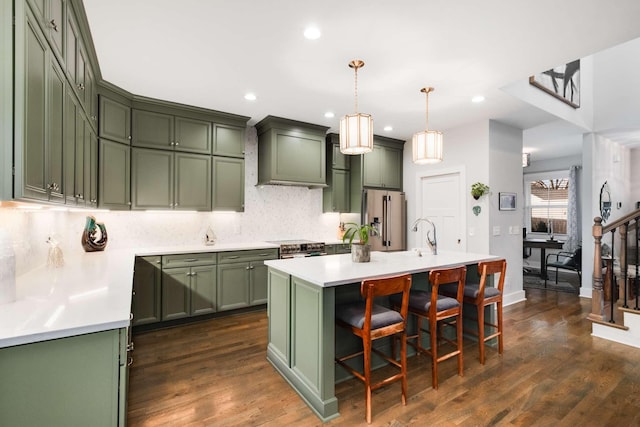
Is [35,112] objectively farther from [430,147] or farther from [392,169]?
[392,169]

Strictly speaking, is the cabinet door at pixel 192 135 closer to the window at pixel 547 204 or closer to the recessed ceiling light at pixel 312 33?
the recessed ceiling light at pixel 312 33

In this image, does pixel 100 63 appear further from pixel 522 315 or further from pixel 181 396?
pixel 522 315

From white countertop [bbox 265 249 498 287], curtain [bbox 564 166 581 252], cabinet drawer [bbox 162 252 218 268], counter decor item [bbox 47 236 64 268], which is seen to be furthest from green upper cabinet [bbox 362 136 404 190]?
curtain [bbox 564 166 581 252]

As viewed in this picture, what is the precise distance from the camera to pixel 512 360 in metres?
2.93

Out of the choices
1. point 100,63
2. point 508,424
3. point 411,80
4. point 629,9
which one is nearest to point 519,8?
point 629,9

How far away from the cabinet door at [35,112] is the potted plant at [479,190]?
460 cm

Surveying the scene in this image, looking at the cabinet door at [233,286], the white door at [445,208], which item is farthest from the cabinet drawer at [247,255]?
the white door at [445,208]

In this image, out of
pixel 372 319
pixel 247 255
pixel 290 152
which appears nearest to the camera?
pixel 372 319

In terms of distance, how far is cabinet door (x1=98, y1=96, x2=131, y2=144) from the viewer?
11.0 feet

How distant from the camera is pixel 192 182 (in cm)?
411

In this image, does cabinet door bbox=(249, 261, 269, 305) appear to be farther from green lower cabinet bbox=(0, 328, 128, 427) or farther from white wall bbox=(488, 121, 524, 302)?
white wall bbox=(488, 121, 524, 302)

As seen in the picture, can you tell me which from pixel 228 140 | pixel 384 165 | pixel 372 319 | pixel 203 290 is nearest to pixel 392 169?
pixel 384 165

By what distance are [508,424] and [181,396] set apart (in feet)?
7.50

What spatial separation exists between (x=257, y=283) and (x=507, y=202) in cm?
383
